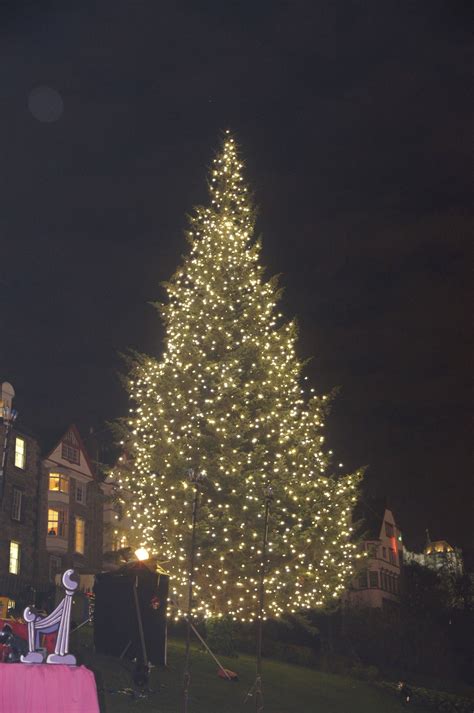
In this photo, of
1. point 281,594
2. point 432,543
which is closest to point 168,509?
point 281,594

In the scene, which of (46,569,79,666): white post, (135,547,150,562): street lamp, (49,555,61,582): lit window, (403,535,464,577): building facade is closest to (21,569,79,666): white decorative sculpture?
(46,569,79,666): white post

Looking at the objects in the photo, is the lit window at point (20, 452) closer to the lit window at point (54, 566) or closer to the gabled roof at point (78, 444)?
the gabled roof at point (78, 444)

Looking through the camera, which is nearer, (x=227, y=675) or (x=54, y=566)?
(x=227, y=675)

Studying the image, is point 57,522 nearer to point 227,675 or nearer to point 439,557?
point 227,675

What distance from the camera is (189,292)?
34594 mm

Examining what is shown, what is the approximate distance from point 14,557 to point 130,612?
73.2 ft

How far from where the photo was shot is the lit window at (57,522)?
161 feet

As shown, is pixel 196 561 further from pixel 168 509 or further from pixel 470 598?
pixel 470 598

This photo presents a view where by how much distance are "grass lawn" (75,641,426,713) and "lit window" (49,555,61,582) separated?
17.3 metres

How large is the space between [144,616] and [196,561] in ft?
18.5

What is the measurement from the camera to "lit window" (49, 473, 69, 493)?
49.6 meters

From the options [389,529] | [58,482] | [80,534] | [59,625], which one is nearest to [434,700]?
[59,625]

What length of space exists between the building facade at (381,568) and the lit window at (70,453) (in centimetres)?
2438

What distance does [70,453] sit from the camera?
51344 mm
